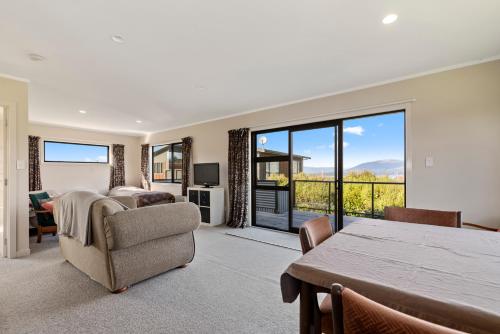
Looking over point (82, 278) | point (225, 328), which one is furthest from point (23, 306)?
point (225, 328)

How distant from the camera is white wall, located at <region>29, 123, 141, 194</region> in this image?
19.1ft

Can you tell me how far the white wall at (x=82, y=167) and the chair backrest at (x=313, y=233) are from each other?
6.68m

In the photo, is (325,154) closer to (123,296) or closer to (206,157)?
(206,157)

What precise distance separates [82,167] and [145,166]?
5.27ft

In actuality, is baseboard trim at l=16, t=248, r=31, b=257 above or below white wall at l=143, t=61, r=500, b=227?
below

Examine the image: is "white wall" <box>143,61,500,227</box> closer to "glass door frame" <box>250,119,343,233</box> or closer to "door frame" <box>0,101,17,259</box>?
"glass door frame" <box>250,119,343,233</box>

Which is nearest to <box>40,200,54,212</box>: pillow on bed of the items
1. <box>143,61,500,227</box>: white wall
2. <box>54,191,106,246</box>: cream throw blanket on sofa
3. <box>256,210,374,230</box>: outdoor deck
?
<box>54,191,106,246</box>: cream throw blanket on sofa

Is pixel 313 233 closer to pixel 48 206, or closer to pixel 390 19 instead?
pixel 390 19

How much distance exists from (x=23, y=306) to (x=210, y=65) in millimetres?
2927

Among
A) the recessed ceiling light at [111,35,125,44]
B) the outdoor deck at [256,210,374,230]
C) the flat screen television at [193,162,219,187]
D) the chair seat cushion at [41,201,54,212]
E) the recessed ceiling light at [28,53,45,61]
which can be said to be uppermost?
the recessed ceiling light at [111,35,125,44]

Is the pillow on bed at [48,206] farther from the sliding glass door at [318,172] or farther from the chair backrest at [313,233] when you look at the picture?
the chair backrest at [313,233]

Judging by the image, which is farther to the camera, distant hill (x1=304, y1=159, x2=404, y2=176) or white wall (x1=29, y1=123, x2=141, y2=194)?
white wall (x1=29, y1=123, x2=141, y2=194)

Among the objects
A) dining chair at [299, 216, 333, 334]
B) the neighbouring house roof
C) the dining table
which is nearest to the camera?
the dining table

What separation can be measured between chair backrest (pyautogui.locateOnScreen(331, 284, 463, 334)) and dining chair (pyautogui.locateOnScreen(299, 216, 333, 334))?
1.69 ft
